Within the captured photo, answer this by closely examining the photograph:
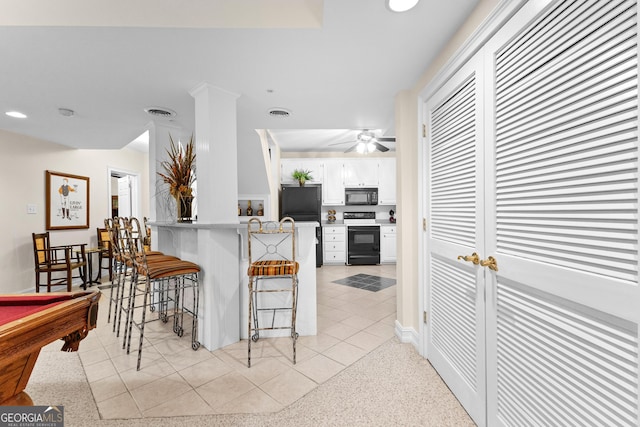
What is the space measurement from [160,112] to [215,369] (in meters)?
2.62

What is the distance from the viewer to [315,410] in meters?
1.62

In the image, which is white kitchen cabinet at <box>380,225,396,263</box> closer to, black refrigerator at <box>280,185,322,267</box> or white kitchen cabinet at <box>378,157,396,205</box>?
white kitchen cabinet at <box>378,157,396,205</box>

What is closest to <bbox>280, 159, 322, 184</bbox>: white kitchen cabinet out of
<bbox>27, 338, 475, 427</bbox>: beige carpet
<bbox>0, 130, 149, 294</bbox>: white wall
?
<bbox>0, 130, 149, 294</bbox>: white wall

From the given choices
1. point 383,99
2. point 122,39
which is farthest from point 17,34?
point 383,99

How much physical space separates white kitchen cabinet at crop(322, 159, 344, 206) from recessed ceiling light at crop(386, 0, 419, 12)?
14.8ft

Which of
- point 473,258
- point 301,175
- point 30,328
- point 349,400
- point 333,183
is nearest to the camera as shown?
point 30,328

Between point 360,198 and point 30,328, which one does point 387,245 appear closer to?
point 360,198

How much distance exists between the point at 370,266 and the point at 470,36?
474cm

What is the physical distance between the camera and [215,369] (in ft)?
6.70

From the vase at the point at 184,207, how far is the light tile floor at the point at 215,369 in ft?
3.69

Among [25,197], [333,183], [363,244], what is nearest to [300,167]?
[333,183]

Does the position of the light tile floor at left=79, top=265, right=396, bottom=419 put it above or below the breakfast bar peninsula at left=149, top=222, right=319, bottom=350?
below

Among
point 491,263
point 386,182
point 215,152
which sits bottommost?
point 491,263

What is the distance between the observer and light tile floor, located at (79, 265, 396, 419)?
5.53 ft
